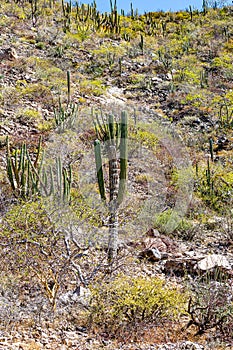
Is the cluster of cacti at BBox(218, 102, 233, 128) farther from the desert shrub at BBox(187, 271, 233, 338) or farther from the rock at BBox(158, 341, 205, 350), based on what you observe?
the rock at BBox(158, 341, 205, 350)

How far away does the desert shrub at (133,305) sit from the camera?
15.0 ft

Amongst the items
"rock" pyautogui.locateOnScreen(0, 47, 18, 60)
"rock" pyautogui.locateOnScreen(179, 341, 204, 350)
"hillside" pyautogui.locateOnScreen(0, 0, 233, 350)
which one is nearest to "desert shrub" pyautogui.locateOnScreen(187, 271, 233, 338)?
"hillside" pyautogui.locateOnScreen(0, 0, 233, 350)

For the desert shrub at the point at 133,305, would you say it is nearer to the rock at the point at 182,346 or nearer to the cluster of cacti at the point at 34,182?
the rock at the point at 182,346

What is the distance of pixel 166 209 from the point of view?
29.1 ft

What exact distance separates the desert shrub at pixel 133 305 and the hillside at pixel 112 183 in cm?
2

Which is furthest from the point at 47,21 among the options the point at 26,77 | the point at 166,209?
the point at 166,209

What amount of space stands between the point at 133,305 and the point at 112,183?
2164mm

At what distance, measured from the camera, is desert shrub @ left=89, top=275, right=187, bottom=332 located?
457cm

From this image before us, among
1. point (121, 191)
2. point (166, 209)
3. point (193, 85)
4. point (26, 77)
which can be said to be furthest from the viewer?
point (193, 85)

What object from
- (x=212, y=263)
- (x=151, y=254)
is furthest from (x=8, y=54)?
(x=212, y=263)

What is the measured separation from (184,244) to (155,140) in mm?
5317

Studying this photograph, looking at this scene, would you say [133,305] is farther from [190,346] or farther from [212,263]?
[212,263]

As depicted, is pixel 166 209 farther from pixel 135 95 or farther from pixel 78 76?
pixel 78 76

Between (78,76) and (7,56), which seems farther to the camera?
(78,76)
